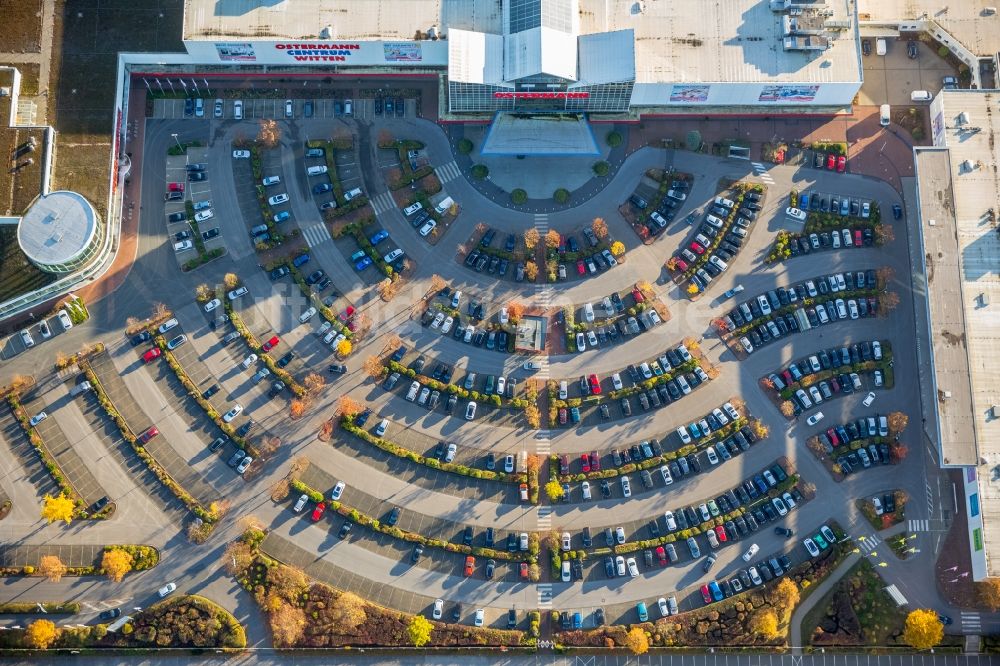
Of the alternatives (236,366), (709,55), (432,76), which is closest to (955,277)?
(709,55)

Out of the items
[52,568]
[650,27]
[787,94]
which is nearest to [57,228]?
[52,568]

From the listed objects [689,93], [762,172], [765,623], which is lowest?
[765,623]

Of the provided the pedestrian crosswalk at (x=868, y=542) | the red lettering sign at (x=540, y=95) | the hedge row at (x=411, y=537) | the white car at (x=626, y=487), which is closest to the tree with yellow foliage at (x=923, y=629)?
the pedestrian crosswalk at (x=868, y=542)

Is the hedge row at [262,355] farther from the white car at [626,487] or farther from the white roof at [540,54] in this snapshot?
the white roof at [540,54]

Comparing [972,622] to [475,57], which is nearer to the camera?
[972,622]

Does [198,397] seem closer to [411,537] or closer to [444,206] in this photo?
[411,537]

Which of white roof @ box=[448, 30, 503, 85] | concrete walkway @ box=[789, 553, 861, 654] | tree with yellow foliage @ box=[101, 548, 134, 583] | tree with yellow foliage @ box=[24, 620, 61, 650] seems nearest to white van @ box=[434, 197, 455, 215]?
white roof @ box=[448, 30, 503, 85]
